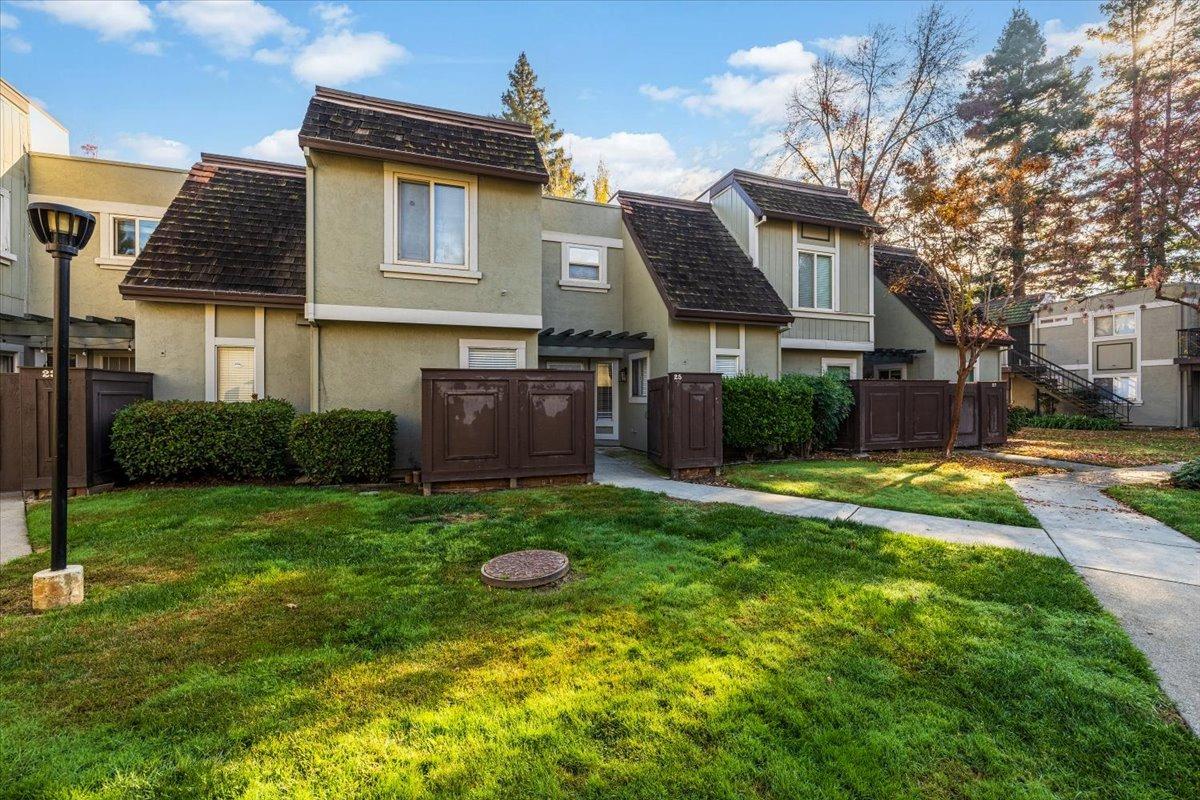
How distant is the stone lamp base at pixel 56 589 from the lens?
139 inches

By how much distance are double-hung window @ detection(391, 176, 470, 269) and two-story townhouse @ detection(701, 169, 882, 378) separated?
26.9ft

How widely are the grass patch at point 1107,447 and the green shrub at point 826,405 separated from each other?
479 cm

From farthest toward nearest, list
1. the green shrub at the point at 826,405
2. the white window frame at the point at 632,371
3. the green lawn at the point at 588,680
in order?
the white window frame at the point at 632,371 → the green shrub at the point at 826,405 → the green lawn at the point at 588,680

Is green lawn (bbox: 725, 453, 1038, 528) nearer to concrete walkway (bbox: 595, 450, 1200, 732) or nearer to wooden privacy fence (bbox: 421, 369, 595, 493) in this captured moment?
concrete walkway (bbox: 595, 450, 1200, 732)

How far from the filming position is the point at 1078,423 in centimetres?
2041

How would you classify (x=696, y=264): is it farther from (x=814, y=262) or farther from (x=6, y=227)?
(x=6, y=227)

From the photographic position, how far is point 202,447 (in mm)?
7996

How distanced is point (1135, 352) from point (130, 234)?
119ft

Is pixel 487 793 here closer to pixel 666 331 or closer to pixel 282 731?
pixel 282 731

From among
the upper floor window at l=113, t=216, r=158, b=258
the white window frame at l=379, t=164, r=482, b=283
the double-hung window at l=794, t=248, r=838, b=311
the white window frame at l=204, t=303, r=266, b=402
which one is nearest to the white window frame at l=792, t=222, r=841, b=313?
the double-hung window at l=794, t=248, r=838, b=311

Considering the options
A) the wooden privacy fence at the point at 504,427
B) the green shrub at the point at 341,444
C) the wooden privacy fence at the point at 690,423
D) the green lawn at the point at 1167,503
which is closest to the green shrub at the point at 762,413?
the wooden privacy fence at the point at 690,423

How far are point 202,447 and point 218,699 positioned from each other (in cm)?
711

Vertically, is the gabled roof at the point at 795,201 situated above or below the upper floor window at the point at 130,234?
above

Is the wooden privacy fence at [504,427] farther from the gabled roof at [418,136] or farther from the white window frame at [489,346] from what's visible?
→ the gabled roof at [418,136]
